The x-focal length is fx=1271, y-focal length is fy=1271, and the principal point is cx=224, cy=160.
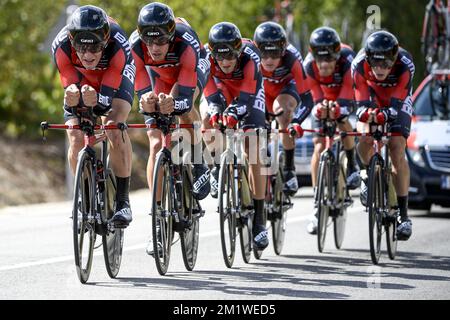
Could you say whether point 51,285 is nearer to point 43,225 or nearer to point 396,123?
point 396,123

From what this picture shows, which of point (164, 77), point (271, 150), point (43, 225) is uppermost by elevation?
point (164, 77)

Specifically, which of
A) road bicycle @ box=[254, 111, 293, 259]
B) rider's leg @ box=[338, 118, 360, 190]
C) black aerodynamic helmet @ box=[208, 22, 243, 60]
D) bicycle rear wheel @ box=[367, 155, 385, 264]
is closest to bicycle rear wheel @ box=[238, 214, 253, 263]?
road bicycle @ box=[254, 111, 293, 259]

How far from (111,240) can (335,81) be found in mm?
4413

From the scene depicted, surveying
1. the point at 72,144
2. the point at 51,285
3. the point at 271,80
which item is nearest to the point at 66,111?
the point at 72,144

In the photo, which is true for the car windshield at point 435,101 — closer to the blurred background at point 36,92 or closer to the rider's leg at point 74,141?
the blurred background at point 36,92

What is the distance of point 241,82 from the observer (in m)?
11.4

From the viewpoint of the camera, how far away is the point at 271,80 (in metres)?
12.9

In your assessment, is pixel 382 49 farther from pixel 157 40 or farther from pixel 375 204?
pixel 157 40

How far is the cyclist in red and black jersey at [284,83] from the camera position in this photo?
1228 centimetres

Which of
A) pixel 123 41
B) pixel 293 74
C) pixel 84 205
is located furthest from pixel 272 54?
pixel 84 205

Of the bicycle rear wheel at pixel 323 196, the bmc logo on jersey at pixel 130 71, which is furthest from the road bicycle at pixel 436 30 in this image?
the bmc logo on jersey at pixel 130 71

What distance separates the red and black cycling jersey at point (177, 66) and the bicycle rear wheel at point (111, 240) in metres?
0.77
